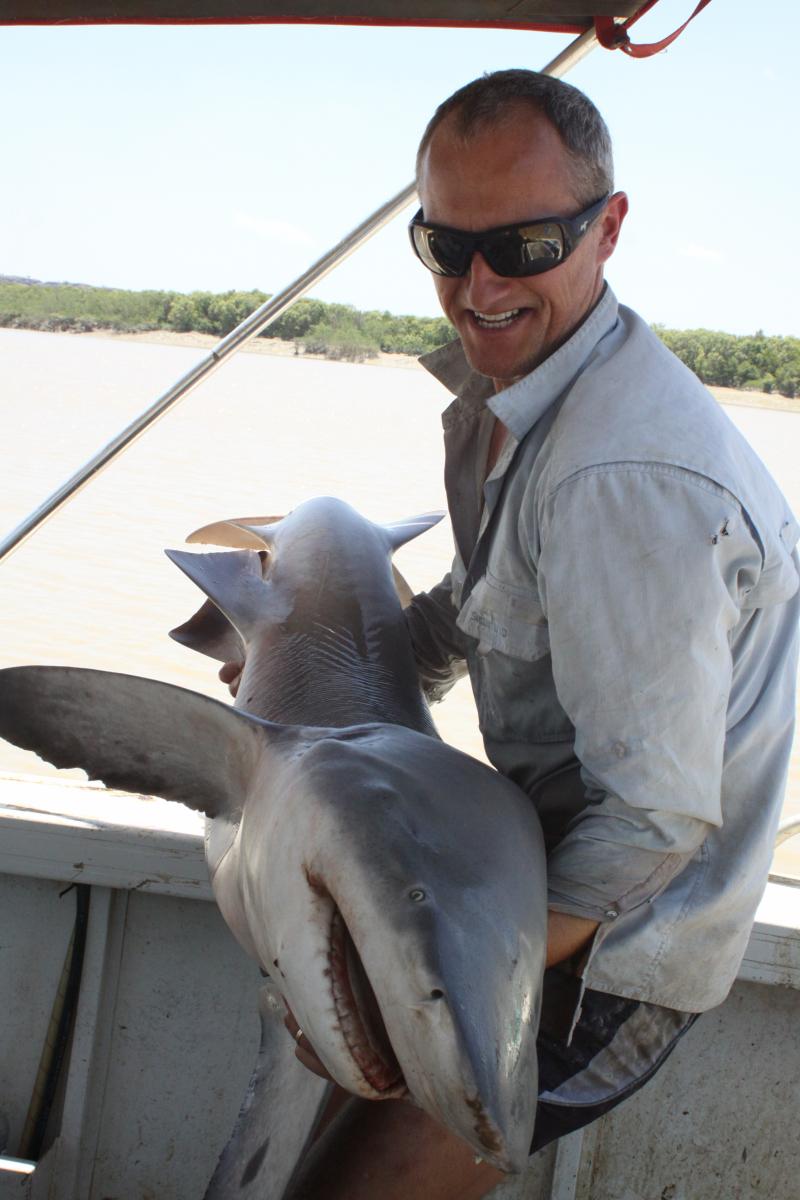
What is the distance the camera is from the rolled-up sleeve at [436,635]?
3016mm

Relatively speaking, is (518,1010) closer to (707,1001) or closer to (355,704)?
(707,1001)

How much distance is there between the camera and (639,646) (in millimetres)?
1849

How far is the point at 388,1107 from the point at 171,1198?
1.42 metres

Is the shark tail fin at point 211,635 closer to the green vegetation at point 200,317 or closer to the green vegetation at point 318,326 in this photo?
the green vegetation at point 318,326

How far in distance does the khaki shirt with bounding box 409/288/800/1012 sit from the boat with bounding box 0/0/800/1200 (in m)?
1.08

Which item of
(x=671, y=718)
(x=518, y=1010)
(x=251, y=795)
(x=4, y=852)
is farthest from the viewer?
(x=4, y=852)

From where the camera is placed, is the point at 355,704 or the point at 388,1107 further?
the point at 355,704

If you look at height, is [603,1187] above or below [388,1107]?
below

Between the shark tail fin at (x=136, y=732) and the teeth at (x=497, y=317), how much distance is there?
90 cm

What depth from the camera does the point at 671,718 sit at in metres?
1.85

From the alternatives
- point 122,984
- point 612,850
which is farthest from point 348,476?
point 612,850

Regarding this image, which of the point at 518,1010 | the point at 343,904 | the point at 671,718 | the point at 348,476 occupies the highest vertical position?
the point at 671,718

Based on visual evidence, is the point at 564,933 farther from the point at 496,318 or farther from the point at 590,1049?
the point at 496,318

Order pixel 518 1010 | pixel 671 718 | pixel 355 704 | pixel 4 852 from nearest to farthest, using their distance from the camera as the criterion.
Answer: pixel 518 1010
pixel 671 718
pixel 355 704
pixel 4 852
